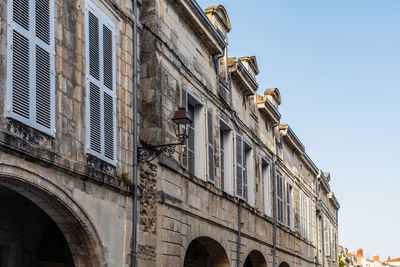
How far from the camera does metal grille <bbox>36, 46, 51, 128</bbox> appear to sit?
22.1ft

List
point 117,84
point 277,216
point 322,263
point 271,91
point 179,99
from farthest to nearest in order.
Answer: point 322,263 < point 271,91 < point 277,216 < point 179,99 < point 117,84

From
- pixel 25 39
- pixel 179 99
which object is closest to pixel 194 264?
pixel 179 99

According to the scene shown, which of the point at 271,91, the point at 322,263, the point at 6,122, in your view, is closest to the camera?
the point at 6,122

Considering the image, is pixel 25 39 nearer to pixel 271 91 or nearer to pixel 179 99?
pixel 179 99

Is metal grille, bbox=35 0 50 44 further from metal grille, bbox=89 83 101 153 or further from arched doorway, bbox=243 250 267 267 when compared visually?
arched doorway, bbox=243 250 267 267

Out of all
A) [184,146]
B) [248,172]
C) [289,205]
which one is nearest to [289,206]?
[289,205]

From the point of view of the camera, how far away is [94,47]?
8.15 metres

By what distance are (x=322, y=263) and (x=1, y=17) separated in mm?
21416

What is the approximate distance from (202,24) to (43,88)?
5.69 metres

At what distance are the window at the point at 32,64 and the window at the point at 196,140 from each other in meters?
4.54

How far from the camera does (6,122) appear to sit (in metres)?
6.14

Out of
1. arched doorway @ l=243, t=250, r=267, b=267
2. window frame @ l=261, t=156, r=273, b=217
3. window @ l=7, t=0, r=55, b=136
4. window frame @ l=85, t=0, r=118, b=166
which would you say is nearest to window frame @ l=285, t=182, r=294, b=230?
window frame @ l=261, t=156, r=273, b=217

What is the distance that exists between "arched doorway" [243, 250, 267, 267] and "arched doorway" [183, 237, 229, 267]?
2533 millimetres

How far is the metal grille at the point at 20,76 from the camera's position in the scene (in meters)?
6.32
